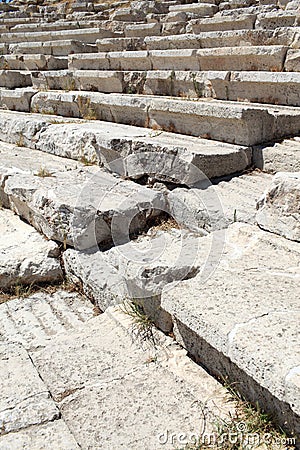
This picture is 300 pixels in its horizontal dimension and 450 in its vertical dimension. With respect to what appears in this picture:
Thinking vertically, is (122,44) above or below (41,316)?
above

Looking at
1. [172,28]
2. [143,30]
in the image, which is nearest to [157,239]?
[172,28]

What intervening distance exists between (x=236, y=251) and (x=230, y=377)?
0.86 m

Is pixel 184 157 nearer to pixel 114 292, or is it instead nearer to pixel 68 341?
pixel 114 292

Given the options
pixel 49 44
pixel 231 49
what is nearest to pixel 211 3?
pixel 49 44

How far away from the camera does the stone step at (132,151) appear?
376 centimetres

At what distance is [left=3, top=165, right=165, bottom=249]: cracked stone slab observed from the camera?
3520 millimetres

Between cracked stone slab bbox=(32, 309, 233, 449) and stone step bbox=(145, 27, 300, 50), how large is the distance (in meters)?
4.13

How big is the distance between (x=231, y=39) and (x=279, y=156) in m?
2.91

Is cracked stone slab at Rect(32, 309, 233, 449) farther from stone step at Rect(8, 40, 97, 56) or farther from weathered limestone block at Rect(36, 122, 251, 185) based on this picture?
stone step at Rect(8, 40, 97, 56)

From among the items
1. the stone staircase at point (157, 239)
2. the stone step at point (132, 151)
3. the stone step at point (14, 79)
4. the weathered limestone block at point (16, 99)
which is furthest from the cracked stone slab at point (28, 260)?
the stone step at point (14, 79)

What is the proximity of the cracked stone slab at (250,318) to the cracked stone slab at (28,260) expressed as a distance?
141 centimetres

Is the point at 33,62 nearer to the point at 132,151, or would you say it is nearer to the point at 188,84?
the point at 188,84

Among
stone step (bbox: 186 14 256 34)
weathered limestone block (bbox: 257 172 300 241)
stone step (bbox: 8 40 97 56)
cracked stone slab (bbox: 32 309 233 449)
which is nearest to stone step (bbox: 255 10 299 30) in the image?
stone step (bbox: 186 14 256 34)

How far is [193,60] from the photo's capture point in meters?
6.02
